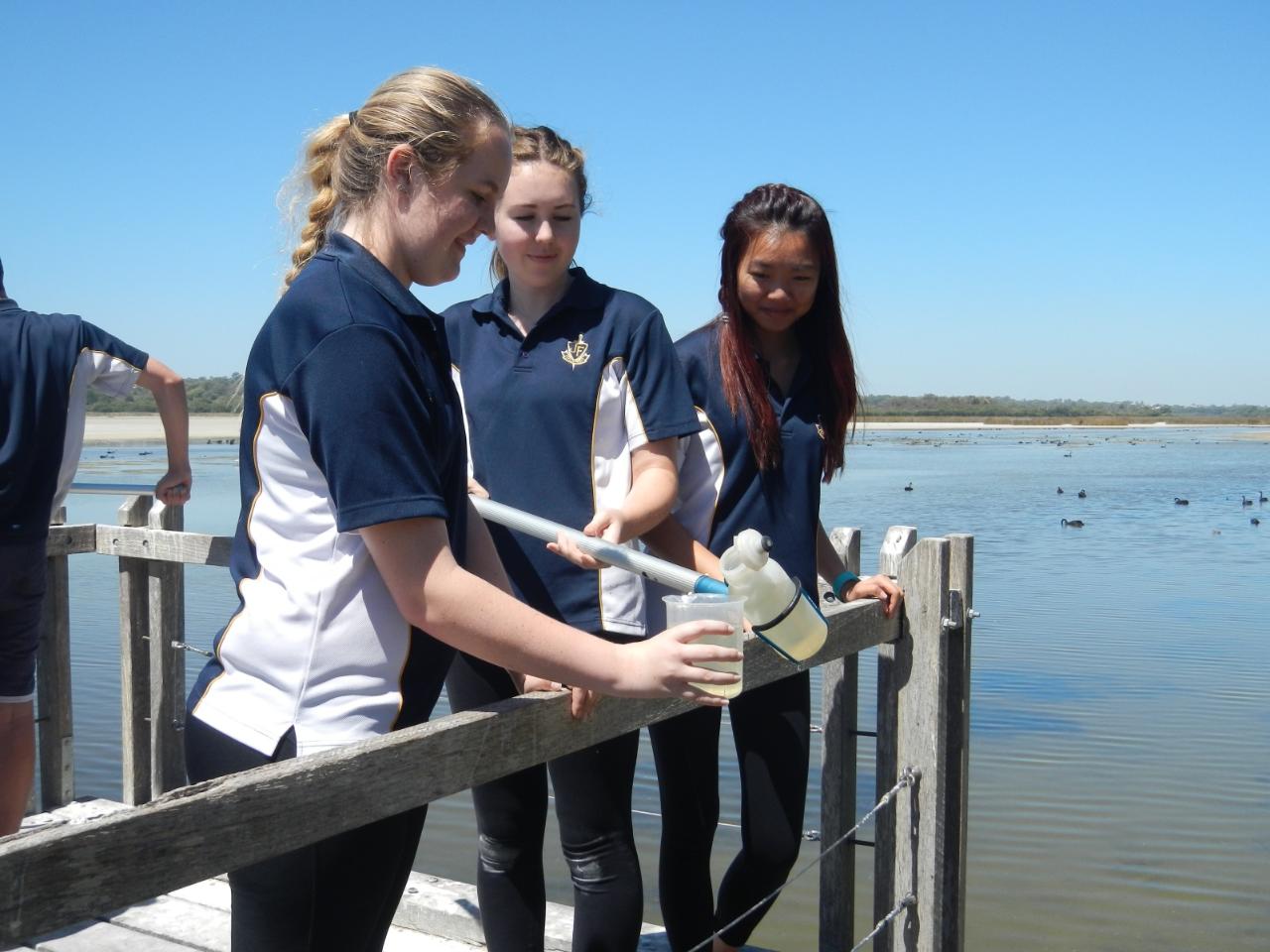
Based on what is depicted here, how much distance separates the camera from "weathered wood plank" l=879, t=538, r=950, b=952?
10.4ft

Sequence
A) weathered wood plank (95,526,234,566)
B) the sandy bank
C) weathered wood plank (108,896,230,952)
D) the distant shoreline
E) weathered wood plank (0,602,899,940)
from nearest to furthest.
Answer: weathered wood plank (0,602,899,940)
weathered wood plank (108,896,230,952)
weathered wood plank (95,526,234,566)
the sandy bank
the distant shoreline

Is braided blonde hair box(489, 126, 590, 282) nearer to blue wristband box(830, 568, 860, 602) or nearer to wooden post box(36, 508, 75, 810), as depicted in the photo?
blue wristband box(830, 568, 860, 602)

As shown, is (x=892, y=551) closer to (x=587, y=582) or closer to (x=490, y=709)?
(x=587, y=582)

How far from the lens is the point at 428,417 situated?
4.99ft

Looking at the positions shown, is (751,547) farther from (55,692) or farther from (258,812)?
(55,692)

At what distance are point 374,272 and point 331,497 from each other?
1.02ft

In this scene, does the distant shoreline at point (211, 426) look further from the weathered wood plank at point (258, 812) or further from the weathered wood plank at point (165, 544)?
the weathered wood plank at point (258, 812)

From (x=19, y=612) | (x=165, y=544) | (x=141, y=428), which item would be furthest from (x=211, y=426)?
(x=19, y=612)

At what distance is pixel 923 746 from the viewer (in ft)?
10.4

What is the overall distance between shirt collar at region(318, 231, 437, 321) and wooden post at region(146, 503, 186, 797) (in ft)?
9.35

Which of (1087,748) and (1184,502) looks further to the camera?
(1184,502)

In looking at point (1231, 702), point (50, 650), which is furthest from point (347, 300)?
point (1231, 702)

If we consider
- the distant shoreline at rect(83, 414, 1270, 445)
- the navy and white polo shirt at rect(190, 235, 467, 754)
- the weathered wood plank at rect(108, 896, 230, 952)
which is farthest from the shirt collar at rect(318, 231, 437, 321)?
the distant shoreline at rect(83, 414, 1270, 445)

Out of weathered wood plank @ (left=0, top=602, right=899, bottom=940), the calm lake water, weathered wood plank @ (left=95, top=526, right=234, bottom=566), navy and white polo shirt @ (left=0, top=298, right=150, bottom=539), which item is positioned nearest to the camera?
weathered wood plank @ (left=0, top=602, right=899, bottom=940)
